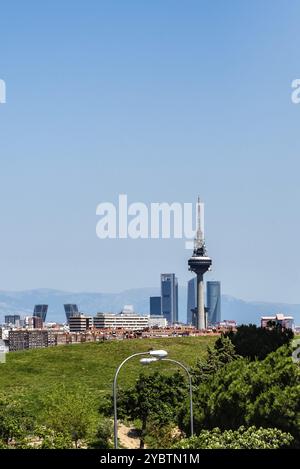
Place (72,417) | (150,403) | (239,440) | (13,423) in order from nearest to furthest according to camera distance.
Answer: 1. (239,440)
2. (13,423)
3. (72,417)
4. (150,403)

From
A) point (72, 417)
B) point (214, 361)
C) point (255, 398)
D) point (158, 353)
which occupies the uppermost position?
point (158, 353)

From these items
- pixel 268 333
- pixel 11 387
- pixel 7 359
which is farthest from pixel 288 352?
pixel 7 359

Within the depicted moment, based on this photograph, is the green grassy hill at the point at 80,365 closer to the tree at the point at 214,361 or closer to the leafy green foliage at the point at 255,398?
the tree at the point at 214,361

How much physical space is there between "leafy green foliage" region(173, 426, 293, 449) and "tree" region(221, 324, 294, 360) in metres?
37.9

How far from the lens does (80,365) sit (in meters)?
104

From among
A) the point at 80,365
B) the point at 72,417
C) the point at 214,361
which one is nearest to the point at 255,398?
the point at 72,417

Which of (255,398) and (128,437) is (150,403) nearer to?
(128,437)

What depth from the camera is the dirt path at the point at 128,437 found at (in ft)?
231

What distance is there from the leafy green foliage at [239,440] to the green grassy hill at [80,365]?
1484 inches

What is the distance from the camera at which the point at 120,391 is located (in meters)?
70.6

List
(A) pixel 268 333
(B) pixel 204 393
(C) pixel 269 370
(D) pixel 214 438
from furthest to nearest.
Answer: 1. (A) pixel 268 333
2. (B) pixel 204 393
3. (C) pixel 269 370
4. (D) pixel 214 438

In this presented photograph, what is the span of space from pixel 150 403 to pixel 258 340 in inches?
949

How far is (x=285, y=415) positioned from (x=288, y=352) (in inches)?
377
